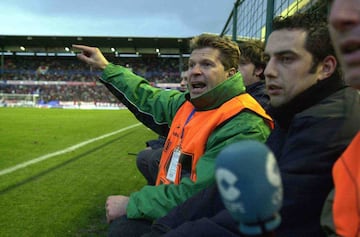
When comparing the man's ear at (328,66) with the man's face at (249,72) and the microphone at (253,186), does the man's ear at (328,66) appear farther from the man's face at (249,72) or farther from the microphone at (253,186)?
the man's face at (249,72)

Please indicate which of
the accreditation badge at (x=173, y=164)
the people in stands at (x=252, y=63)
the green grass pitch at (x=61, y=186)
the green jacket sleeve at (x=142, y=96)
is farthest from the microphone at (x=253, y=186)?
the green grass pitch at (x=61, y=186)

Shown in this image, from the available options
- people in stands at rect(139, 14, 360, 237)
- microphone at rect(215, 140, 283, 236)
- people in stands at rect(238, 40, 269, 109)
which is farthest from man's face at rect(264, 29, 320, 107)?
people in stands at rect(238, 40, 269, 109)

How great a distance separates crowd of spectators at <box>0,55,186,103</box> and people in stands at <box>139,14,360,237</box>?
49.9 m

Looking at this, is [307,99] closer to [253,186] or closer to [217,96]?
[217,96]

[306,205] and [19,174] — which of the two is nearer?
[306,205]

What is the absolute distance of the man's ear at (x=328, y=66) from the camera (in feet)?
6.26

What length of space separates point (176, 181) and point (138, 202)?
308mm

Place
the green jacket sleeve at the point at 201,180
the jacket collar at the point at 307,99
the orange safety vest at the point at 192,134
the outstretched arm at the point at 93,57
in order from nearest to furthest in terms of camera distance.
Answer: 1. the jacket collar at the point at 307,99
2. the green jacket sleeve at the point at 201,180
3. the orange safety vest at the point at 192,134
4. the outstretched arm at the point at 93,57

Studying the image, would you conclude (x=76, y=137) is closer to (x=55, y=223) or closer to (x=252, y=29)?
(x=252, y=29)

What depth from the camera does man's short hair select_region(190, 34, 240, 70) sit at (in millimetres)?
2965

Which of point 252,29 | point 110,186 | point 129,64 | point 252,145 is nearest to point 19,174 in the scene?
point 110,186

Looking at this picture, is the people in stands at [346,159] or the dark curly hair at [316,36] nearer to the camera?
the people in stands at [346,159]

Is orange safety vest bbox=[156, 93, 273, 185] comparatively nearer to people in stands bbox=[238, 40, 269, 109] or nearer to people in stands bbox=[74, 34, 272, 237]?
people in stands bbox=[74, 34, 272, 237]

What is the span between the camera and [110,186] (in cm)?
624
